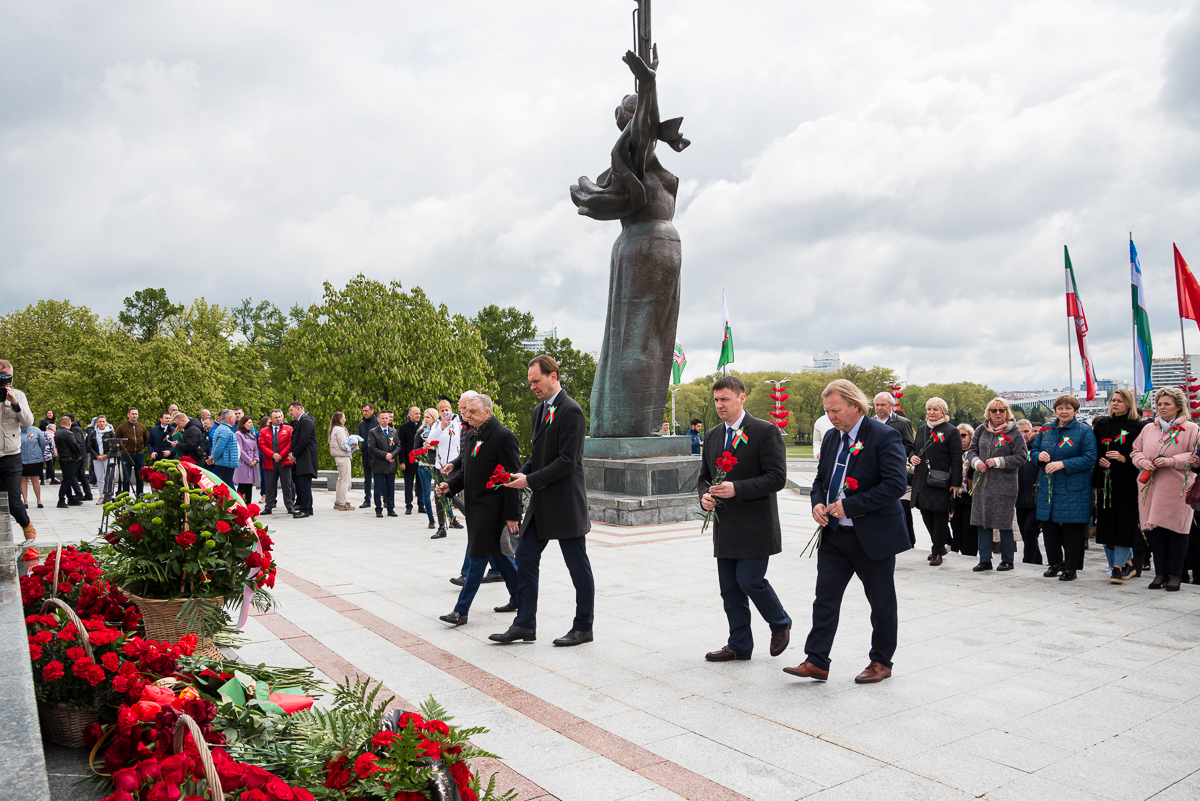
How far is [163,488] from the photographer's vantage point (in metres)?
3.99

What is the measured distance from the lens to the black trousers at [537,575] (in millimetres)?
5418

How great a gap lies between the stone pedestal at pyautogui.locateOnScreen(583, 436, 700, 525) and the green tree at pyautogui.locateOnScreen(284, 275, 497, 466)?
20.7 metres

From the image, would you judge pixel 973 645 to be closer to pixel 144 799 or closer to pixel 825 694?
pixel 825 694

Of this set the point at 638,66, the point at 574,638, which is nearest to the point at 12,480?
the point at 574,638

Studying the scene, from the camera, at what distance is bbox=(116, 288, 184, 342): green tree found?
59312mm

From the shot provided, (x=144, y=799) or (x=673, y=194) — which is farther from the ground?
(x=673, y=194)

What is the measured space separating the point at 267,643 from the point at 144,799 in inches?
140

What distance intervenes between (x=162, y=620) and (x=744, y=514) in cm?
317

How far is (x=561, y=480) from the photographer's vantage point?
215 inches

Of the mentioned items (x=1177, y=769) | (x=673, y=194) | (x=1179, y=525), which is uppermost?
(x=673, y=194)

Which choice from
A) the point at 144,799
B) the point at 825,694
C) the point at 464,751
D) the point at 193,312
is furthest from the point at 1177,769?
the point at 193,312

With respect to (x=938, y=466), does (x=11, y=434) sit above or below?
above

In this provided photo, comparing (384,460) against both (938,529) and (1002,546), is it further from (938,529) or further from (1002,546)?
(1002,546)

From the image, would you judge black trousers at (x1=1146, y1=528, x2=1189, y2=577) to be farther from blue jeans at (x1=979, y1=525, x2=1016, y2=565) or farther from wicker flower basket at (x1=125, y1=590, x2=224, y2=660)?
wicker flower basket at (x1=125, y1=590, x2=224, y2=660)
